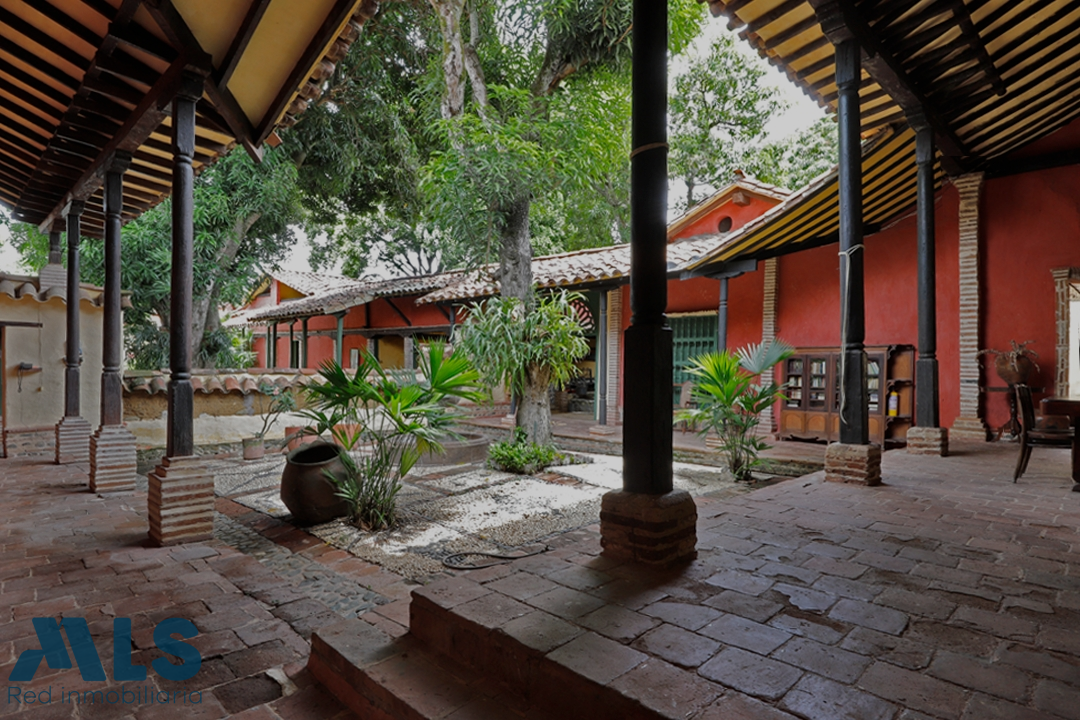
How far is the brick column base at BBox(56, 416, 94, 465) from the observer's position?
7129 mm

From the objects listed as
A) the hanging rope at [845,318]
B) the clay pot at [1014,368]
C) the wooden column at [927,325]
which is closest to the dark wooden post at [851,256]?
the hanging rope at [845,318]

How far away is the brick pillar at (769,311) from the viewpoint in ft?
32.2

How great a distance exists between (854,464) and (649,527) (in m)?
2.81

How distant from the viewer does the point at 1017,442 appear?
7188mm

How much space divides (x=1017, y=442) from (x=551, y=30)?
8385 millimetres

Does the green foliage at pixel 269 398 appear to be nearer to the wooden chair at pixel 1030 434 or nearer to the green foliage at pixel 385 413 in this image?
the green foliage at pixel 385 413

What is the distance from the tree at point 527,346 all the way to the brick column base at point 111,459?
3.88 m

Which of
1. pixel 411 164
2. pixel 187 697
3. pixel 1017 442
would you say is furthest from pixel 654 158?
pixel 411 164

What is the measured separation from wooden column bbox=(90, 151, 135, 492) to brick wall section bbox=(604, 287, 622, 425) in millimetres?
7909

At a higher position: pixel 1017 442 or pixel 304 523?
pixel 1017 442

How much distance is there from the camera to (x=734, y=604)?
2.24 m

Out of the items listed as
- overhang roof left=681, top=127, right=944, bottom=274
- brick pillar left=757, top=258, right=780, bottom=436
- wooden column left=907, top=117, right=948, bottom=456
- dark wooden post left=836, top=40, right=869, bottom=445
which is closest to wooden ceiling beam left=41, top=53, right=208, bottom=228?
dark wooden post left=836, top=40, right=869, bottom=445

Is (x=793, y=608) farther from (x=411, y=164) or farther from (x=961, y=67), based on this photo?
(x=411, y=164)

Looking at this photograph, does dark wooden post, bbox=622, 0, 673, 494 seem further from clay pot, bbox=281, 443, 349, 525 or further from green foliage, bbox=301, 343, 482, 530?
clay pot, bbox=281, 443, 349, 525
